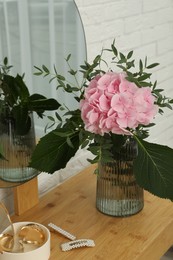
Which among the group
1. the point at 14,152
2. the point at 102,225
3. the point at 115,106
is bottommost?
the point at 102,225

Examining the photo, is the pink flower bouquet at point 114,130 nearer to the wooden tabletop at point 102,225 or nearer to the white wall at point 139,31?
the wooden tabletop at point 102,225

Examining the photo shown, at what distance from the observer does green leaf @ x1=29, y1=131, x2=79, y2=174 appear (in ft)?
2.80

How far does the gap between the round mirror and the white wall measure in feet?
0.19

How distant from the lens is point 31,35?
103 cm

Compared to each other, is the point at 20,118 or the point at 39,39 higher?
the point at 39,39

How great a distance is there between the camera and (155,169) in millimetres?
824

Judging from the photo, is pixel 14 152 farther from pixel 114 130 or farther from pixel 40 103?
pixel 114 130

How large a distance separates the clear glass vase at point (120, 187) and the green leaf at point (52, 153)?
96 millimetres

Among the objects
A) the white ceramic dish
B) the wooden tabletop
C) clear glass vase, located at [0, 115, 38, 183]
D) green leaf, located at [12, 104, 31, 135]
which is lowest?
the wooden tabletop

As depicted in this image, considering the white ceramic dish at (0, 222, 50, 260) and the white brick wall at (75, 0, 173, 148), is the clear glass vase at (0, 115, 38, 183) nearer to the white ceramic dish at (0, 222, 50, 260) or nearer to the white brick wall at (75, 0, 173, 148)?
the white ceramic dish at (0, 222, 50, 260)

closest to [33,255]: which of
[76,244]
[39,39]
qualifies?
[76,244]

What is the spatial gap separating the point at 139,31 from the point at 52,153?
2.41 ft

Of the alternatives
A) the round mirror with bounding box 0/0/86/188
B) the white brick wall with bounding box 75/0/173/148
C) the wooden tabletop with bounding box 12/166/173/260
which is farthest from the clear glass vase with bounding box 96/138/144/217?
the white brick wall with bounding box 75/0/173/148

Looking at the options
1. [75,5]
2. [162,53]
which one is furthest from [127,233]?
[162,53]
